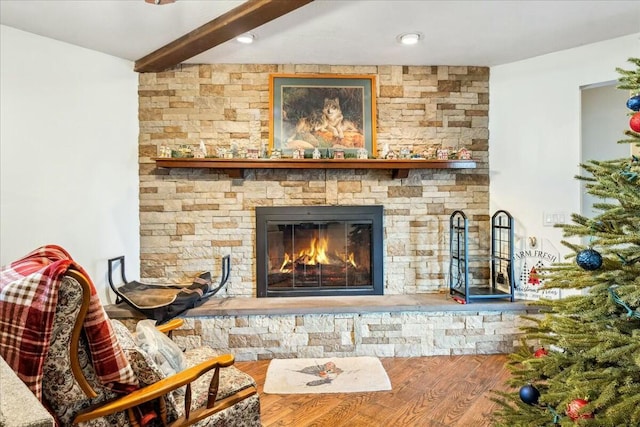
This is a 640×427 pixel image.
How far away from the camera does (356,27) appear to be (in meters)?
2.39

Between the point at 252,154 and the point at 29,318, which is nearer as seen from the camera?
the point at 29,318

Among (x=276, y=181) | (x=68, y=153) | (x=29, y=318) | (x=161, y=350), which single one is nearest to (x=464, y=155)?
(x=276, y=181)

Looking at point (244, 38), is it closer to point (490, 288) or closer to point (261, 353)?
point (261, 353)

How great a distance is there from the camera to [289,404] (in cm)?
212

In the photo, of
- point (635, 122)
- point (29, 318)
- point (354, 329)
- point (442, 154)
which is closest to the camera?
point (29, 318)

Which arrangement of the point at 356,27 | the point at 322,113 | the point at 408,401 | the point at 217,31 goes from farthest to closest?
the point at 322,113 → the point at 356,27 → the point at 217,31 → the point at 408,401

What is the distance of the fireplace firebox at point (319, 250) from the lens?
305 cm

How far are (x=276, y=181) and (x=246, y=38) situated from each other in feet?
3.64

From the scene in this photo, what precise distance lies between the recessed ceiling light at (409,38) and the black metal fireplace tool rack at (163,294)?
215 centimetres

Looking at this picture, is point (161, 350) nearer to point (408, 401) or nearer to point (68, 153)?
point (408, 401)

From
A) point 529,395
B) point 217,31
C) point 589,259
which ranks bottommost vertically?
point 529,395

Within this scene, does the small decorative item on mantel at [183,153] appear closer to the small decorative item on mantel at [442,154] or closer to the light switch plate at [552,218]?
the small decorative item on mantel at [442,154]

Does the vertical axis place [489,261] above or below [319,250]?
below

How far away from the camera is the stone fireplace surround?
301 cm
